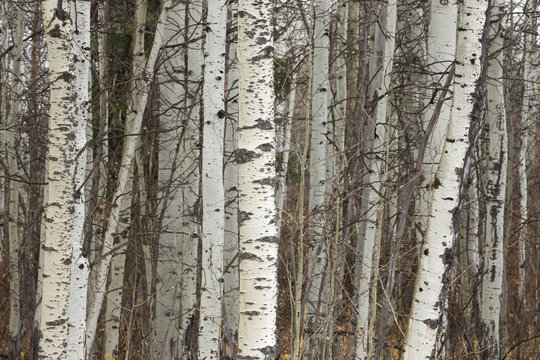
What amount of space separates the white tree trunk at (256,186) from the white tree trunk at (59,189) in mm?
1231

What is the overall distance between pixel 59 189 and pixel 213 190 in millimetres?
1443

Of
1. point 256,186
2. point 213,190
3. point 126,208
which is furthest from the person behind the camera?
point 126,208

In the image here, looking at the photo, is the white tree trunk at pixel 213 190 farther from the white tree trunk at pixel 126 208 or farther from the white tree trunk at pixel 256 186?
the white tree trunk at pixel 256 186

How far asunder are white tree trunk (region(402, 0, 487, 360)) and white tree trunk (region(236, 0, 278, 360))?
39.0 inches

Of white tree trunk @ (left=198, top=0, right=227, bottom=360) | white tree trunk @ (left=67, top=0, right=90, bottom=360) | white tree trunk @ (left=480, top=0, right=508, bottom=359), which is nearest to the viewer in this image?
white tree trunk @ (left=67, top=0, right=90, bottom=360)

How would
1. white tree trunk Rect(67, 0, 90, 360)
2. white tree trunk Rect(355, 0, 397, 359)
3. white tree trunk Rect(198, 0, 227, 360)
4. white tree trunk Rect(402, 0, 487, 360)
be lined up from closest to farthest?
white tree trunk Rect(402, 0, 487, 360) < white tree trunk Rect(67, 0, 90, 360) < white tree trunk Rect(198, 0, 227, 360) < white tree trunk Rect(355, 0, 397, 359)

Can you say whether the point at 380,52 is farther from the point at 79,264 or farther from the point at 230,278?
the point at 79,264

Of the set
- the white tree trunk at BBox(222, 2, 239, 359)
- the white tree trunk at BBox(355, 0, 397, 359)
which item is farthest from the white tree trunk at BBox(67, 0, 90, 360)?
the white tree trunk at BBox(355, 0, 397, 359)

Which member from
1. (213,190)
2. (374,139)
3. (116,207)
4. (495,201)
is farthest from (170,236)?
(495,201)

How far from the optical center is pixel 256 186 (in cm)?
324

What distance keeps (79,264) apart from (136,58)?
101 inches

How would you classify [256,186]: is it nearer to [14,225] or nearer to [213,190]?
[213,190]

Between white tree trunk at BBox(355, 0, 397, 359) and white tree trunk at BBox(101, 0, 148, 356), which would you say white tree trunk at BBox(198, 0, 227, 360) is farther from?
white tree trunk at BBox(355, 0, 397, 359)

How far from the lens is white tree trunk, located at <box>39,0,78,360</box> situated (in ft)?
12.0
